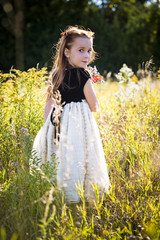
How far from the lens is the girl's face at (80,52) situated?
220cm

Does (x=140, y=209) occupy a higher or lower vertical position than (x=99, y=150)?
lower

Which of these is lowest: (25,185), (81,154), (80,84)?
(25,185)

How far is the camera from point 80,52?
221 centimetres

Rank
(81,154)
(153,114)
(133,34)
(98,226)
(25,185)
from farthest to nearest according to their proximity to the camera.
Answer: (133,34) < (153,114) < (81,154) < (25,185) < (98,226)

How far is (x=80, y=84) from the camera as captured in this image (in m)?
2.12

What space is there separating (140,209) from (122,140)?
107 centimetres

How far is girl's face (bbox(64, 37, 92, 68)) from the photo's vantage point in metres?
2.20

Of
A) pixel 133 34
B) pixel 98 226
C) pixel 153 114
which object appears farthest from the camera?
pixel 133 34

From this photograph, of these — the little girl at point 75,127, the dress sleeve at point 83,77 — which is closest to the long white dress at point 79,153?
the little girl at point 75,127

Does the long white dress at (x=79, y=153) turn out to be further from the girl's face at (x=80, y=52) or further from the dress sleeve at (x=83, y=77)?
the girl's face at (x=80, y=52)

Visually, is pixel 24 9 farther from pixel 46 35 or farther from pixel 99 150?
pixel 99 150

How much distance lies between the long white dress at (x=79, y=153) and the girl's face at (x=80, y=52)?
38cm

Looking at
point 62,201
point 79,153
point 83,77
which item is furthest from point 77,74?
point 62,201

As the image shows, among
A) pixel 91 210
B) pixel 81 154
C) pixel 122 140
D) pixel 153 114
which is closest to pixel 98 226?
pixel 91 210
